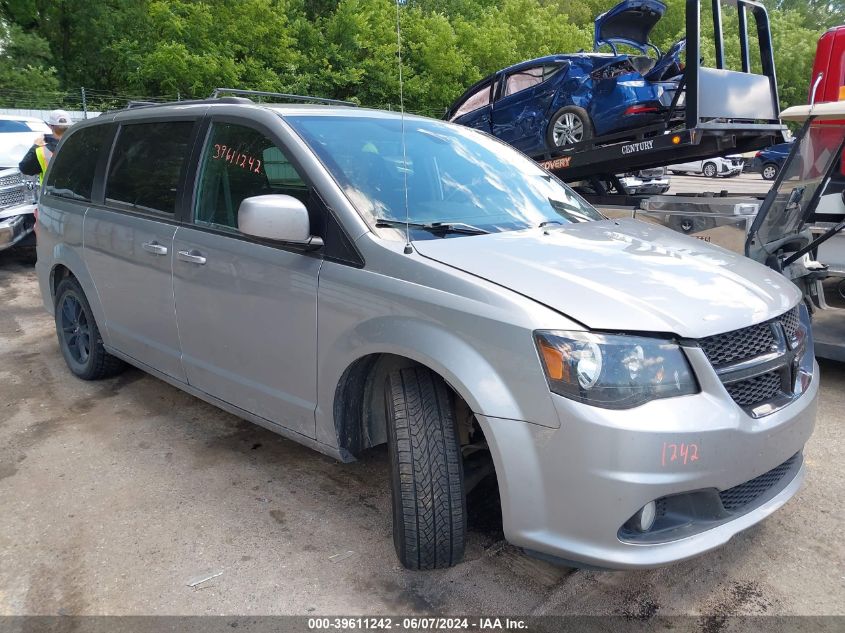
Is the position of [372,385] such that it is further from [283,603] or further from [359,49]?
[359,49]

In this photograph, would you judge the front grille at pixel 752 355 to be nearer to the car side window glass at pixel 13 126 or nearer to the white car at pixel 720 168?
the car side window glass at pixel 13 126

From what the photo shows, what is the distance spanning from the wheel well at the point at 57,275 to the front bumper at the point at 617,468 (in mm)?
3710

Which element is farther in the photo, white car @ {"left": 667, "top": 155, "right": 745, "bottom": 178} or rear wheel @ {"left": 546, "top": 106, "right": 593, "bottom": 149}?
white car @ {"left": 667, "top": 155, "right": 745, "bottom": 178}

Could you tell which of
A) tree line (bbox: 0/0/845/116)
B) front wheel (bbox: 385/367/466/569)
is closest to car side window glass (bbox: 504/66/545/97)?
front wheel (bbox: 385/367/466/569)

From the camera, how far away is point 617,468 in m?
2.13

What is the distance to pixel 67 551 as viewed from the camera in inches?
114

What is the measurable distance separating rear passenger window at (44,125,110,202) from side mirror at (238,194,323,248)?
2.22 metres

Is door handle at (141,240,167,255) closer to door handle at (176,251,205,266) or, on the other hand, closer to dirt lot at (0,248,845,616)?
door handle at (176,251,205,266)

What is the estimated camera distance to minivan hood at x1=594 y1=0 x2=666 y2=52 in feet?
23.5

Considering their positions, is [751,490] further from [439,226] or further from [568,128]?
[568,128]

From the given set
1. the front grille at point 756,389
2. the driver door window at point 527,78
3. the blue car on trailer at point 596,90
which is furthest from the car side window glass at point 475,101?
the front grille at point 756,389

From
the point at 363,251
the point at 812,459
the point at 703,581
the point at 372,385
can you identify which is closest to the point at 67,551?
the point at 372,385

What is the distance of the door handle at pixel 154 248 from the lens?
12.0ft

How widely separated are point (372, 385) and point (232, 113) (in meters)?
1.55
